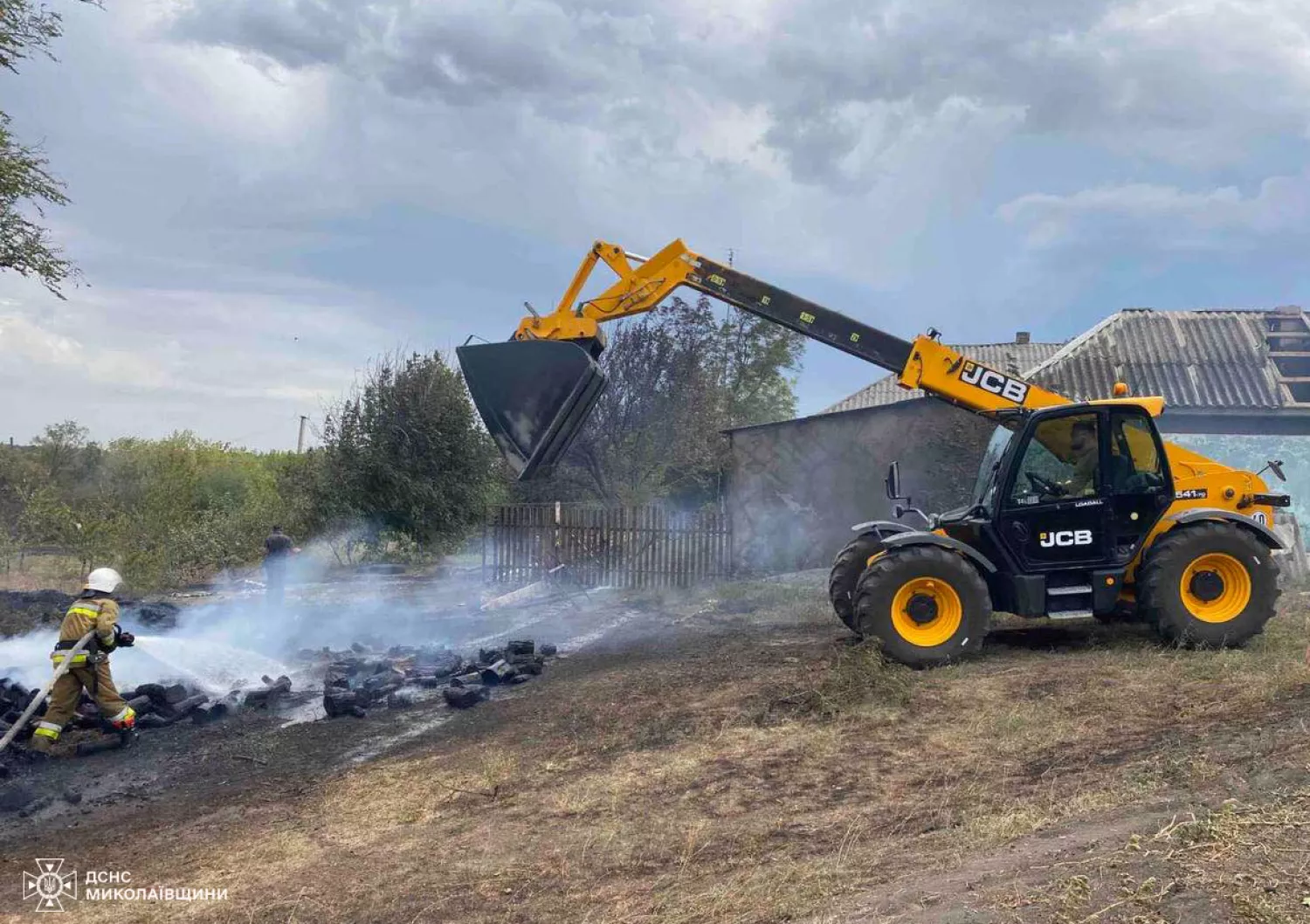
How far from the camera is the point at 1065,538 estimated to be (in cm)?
864

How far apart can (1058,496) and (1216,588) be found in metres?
1.57

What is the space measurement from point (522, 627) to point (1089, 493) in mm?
8326

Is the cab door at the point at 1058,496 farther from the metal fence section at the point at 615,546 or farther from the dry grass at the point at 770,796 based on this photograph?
the metal fence section at the point at 615,546

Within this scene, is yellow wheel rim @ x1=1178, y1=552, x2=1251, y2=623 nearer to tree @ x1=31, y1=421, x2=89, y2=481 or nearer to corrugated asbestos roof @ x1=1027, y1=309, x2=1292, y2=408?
corrugated asbestos roof @ x1=1027, y1=309, x2=1292, y2=408

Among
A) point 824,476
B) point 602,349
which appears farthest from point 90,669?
point 824,476

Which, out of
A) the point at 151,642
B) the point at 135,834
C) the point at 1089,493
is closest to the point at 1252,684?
the point at 1089,493

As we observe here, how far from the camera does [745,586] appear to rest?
16375 millimetres

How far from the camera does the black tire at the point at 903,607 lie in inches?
331

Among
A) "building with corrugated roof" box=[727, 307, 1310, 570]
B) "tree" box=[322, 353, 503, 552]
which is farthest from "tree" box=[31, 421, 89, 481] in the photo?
"building with corrugated roof" box=[727, 307, 1310, 570]

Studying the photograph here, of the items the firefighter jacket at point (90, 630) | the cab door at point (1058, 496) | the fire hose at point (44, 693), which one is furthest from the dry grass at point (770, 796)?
the firefighter jacket at point (90, 630)

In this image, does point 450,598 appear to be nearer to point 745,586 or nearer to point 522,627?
point 522,627

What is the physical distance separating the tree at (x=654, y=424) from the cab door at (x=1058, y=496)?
586 inches

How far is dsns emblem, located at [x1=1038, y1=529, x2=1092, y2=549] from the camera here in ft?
28.3

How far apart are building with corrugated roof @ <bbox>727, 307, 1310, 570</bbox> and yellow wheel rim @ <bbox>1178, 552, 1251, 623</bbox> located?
8.46 m
